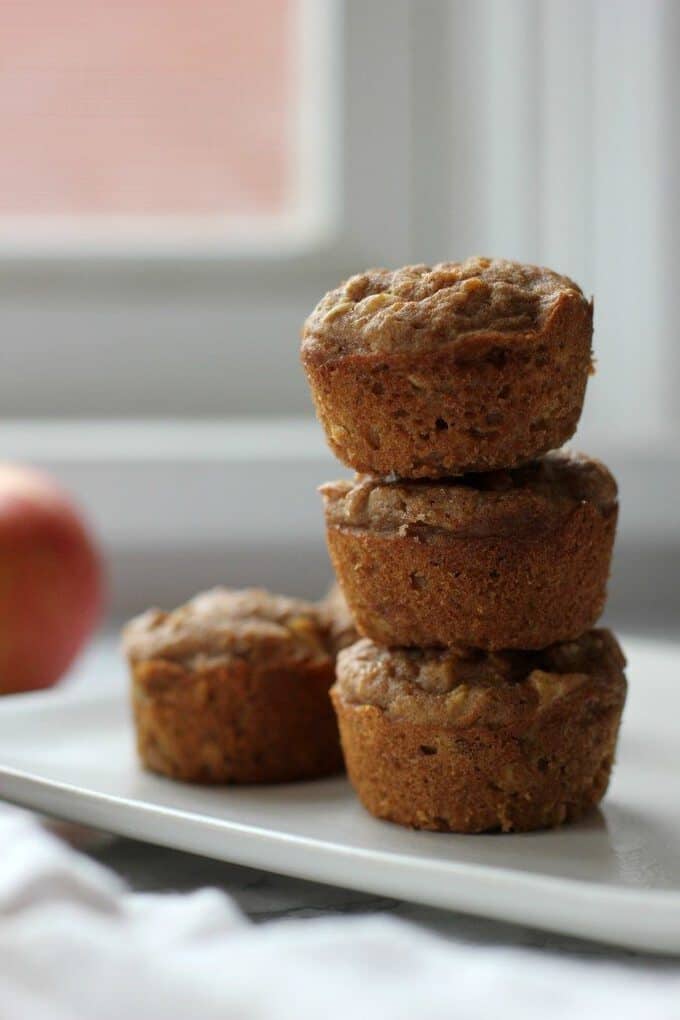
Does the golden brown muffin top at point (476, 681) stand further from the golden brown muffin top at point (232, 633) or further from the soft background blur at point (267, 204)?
the soft background blur at point (267, 204)

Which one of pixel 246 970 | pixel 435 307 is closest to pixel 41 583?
pixel 435 307

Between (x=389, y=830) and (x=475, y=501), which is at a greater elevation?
(x=475, y=501)

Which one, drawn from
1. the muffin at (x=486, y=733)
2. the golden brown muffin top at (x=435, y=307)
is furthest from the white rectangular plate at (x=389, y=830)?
the golden brown muffin top at (x=435, y=307)

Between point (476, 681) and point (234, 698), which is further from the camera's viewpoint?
point (234, 698)

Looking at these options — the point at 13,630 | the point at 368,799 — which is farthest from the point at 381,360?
the point at 13,630

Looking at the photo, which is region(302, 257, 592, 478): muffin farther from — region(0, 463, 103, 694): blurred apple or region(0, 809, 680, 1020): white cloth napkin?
region(0, 463, 103, 694): blurred apple

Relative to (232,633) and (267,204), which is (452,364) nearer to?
(232,633)

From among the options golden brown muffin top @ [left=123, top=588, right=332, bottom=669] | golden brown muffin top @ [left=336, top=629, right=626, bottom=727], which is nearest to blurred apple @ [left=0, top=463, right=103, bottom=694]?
golden brown muffin top @ [left=123, top=588, right=332, bottom=669]
